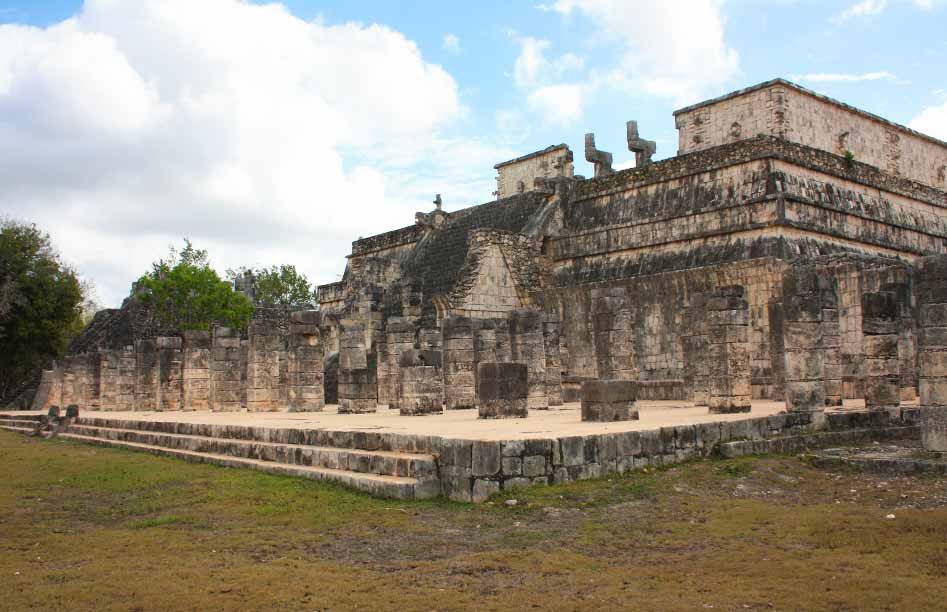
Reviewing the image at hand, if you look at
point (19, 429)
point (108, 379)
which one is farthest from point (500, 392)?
point (108, 379)

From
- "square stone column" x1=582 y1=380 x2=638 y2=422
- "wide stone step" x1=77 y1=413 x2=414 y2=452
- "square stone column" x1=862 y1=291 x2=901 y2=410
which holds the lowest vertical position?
"wide stone step" x1=77 y1=413 x2=414 y2=452

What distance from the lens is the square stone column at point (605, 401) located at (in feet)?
40.9

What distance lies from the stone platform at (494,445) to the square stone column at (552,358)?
4.58 metres

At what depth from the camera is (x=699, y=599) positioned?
535cm

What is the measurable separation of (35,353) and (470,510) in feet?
108

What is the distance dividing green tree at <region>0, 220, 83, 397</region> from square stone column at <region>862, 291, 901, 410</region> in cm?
3083

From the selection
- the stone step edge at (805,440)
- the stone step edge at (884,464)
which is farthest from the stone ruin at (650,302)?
the stone step edge at (884,464)

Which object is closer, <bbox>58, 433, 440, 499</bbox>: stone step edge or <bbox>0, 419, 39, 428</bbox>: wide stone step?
<bbox>58, 433, 440, 499</bbox>: stone step edge

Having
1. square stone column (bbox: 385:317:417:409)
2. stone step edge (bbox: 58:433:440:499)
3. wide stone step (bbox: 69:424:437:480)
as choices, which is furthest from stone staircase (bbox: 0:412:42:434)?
stone step edge (bbox: 58:433:440:499)

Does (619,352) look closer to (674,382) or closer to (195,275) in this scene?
(674,382)

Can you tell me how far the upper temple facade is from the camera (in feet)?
66.6

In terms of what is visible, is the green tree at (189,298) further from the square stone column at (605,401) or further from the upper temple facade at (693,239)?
the square stone column at (605,401)

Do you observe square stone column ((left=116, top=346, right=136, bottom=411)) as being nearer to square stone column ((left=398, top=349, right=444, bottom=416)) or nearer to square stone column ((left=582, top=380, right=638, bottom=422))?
square stone column ((left=398, top=349, right=444, bottom=416))

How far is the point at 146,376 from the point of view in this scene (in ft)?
83.3
